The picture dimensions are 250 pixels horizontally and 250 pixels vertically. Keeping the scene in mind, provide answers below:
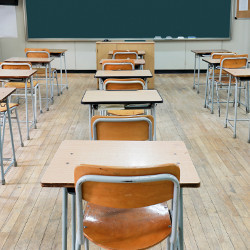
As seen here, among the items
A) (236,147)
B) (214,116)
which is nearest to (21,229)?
(236,147)

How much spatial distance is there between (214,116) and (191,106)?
74cm

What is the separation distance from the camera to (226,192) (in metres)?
3.54

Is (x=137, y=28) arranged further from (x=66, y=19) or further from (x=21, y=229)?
(x=21, y=229)

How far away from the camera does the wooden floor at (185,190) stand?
286cm

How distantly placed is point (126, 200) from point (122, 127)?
49.8 inches

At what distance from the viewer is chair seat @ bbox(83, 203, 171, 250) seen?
185 centimetres

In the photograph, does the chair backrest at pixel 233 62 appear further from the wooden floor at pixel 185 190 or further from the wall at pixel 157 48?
the wall at pixel 157 48

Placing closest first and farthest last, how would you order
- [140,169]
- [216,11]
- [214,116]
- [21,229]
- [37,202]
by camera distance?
[140,169] → [21,229] → [37,202] → [214,116] → [216,11]

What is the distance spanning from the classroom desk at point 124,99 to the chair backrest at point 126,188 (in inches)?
66.1

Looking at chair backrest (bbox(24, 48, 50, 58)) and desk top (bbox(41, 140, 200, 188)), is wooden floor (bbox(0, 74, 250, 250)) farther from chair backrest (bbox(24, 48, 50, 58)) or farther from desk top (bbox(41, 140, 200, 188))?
chair backrest (bbox(24, 48, 50, 58))

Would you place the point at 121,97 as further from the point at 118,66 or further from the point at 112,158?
the point at 118,66

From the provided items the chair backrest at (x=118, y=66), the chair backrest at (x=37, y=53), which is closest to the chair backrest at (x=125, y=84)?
the chair backrest at (x=118, y=66)

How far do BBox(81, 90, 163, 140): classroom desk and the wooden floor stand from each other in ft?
2.82

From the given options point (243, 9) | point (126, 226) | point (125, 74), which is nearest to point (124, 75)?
point (125, 74)
